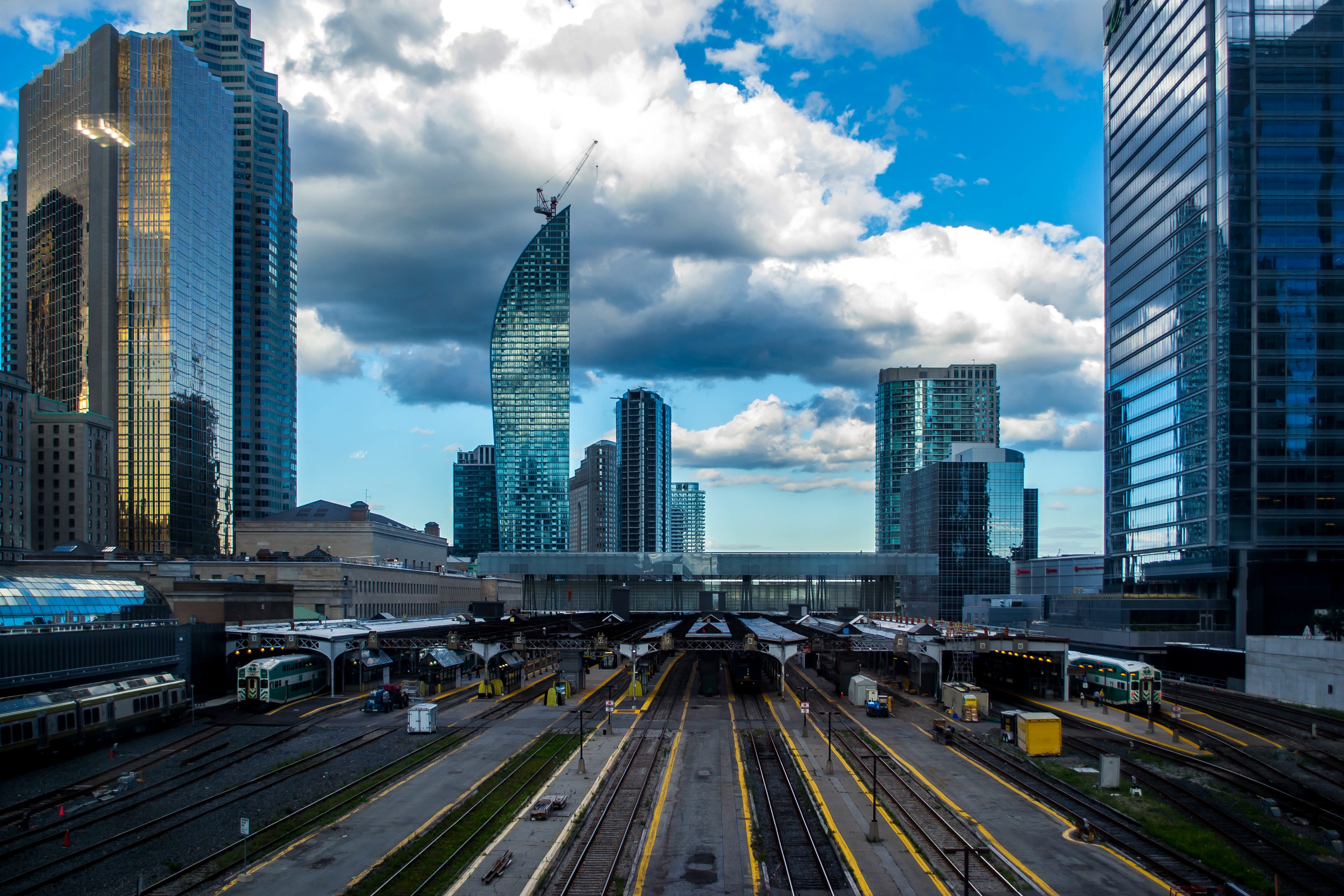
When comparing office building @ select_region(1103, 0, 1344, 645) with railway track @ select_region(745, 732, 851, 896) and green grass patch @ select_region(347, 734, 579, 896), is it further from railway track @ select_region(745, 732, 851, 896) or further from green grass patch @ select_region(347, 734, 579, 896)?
green grass patch @ select_region(347, 734, 579, 896)

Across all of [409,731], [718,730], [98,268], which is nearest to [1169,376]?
[718,730]

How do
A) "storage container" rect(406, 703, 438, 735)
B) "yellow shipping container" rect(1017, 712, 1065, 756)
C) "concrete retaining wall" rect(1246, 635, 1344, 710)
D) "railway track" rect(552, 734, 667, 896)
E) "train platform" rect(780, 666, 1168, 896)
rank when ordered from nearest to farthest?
1. "railway track" rect(552, 734, 667, 896)
2. "train platform" rect(780, 666, 1168, 896)
3. "yellow shipping container" rect(1017, 712, 1065, 756)
4. "storage container" rect(406, 703, 438, 735)
5. "concrete retaining wall" rect(1246, 635, 1344, 710)

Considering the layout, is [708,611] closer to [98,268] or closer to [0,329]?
[98,268]

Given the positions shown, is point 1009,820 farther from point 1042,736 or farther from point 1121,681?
point 1121,681

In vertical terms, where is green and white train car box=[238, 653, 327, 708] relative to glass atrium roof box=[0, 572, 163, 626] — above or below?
below

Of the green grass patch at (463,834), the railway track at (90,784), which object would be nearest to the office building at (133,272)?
the railway track at (90,784)

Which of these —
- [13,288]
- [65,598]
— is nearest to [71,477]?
[13,288]

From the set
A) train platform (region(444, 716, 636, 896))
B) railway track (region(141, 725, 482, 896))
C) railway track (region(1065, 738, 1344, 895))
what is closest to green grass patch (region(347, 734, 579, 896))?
train platform (region(444, 716, 636, 896))
